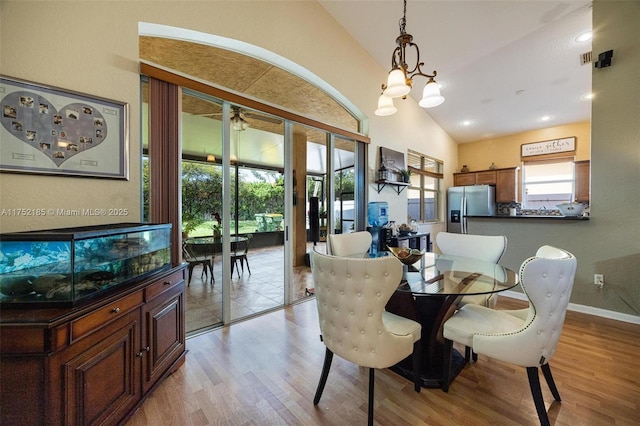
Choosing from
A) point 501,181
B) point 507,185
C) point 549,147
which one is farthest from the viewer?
point 501,181

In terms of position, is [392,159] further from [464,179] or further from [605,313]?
[464,179]

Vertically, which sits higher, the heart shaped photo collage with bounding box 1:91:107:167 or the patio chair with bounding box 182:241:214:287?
the heart shaped photo collage with bounding box 1:91:107:167

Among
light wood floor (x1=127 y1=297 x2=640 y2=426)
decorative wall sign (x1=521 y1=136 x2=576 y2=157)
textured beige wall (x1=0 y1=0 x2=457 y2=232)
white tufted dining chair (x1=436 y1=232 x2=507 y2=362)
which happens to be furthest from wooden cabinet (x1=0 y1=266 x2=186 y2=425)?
decorative wall sign (x1=521 y1=136 x2=576 y2=157)

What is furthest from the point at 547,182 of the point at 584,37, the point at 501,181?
the point at 584,37

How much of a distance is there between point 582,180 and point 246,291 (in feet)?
25.8

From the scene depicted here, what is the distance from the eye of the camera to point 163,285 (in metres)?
1.80

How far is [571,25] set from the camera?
3.44m

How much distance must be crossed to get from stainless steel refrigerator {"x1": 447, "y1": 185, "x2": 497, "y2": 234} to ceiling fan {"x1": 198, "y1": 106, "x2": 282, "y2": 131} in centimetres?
539

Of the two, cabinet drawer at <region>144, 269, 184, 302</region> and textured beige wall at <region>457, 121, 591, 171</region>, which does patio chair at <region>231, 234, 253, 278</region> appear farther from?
textured beige wall at <region>457, 121, 591, 171</region>

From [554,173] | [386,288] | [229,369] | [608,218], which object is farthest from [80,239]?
[554,173]

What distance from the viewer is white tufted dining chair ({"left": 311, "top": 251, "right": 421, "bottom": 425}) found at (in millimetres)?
1303

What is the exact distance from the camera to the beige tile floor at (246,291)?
9.27 feet

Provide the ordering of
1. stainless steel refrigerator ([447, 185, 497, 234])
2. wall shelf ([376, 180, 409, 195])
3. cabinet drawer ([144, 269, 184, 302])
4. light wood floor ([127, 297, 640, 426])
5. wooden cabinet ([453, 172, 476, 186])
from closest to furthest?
1. light wood floor ([127, 297, 640, 426])
2. cabinet drawer ([144, 269, 184, 302])
3. wall shelf ([376, 180, 409, 195])
4. stainless steel refrigerator ([447, 185, 497, 234])
5. wooden cabinet ([453, 172, 476, 186])

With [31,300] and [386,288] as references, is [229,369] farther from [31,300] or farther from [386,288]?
[386,288]
